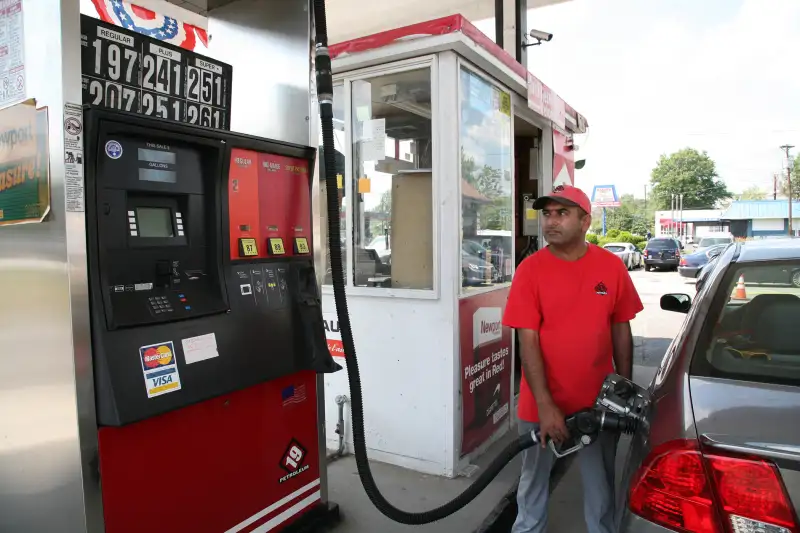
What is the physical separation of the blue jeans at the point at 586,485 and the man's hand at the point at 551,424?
0.24 m

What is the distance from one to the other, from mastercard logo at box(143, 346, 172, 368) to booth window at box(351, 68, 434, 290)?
2038 millimetres

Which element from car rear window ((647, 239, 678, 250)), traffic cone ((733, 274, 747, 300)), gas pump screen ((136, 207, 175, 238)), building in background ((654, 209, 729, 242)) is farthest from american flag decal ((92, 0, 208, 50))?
building in background ((654, 209, 729, 242))

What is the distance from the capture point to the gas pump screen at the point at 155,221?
209 centimetres

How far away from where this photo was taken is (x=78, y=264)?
6.04 feet

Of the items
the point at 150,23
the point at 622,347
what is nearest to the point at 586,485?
the point at 622,347

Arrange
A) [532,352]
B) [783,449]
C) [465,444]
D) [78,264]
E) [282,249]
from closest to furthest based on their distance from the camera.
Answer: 1. [783,449]
2. [78,264]
3. [532,352]
4. [282,249]
5. [465,444]

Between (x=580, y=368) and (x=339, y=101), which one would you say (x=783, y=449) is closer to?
(x=580, y=368)

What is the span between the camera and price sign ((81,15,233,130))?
210 centimetres

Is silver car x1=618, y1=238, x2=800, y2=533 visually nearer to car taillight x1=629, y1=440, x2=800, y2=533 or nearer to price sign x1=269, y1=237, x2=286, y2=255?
car taillight x1=629, y1=440, x2=800, y2=533

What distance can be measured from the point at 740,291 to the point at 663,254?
29364mm

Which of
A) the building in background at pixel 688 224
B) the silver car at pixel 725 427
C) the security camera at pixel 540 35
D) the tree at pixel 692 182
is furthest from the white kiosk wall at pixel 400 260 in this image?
the tree at pixel 692 182

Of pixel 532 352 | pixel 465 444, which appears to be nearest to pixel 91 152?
pixel 532 352

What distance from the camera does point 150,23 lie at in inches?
186

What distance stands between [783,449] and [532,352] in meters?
1.17
